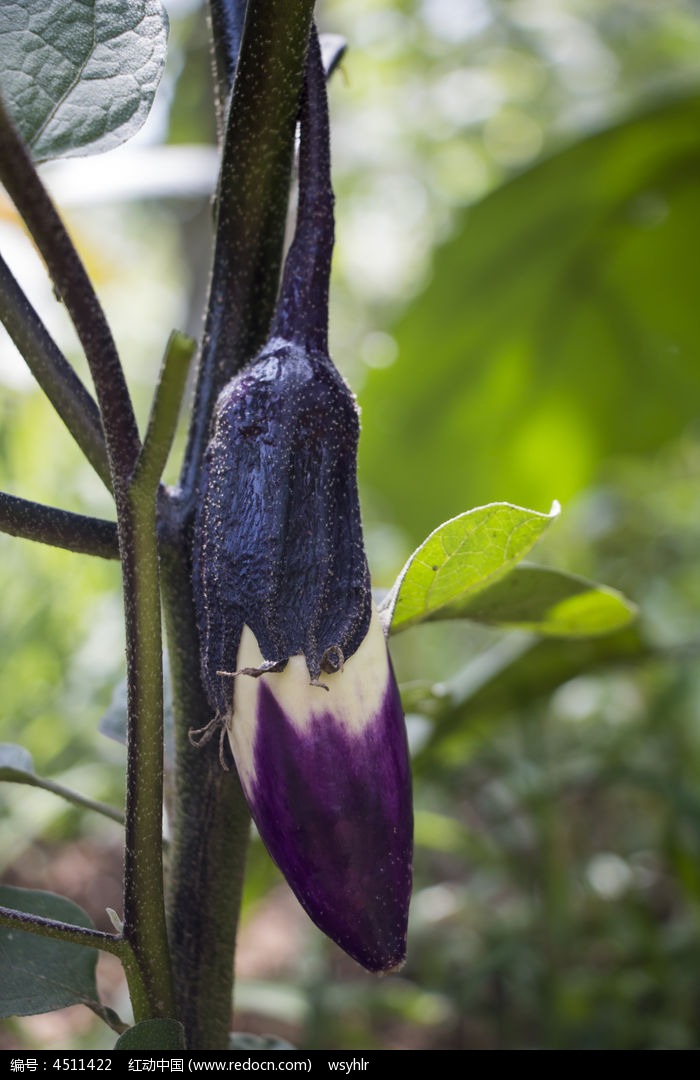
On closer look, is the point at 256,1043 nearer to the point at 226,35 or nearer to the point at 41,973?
the point at 41,973

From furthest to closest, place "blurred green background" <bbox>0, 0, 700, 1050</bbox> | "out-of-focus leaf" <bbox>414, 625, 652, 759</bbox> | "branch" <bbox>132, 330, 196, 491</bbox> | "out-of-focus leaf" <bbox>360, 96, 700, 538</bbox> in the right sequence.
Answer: "out-of-focus leaf" <bbox>360, 96, 700, 538</bbox> → "blurred green background" <bbox>0, 0, 700, 1050</bbox> → "out-of-focus leaf" <bbox>414, 625, 652, 759</bbox> → "branch" <bbox>132, 330, 196, 491</bbox>

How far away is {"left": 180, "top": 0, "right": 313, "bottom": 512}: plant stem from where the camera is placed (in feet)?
0.80

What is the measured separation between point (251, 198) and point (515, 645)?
0.53m

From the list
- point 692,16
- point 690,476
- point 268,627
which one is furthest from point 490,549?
point 692,16

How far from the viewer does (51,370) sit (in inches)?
9.6

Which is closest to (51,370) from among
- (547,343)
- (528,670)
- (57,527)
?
(57,527)

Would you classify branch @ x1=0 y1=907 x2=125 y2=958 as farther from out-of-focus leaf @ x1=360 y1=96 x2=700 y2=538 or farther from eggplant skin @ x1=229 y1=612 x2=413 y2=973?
out-of-focus leaf @ x1=360 y1=96 x2=700 y2=538

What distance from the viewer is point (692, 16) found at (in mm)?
2785

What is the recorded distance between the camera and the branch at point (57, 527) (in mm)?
242

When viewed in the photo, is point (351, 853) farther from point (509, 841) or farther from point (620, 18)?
point (620, 18)

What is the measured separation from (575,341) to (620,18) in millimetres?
2602

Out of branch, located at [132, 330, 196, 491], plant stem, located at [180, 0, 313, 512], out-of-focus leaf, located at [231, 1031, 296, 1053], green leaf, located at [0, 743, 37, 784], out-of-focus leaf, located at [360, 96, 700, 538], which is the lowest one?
out-of-focus leaf, located at [231, 1031, 296, 1053]

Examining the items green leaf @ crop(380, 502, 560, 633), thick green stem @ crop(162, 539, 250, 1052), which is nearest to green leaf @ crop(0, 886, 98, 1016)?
thick green stem @ crop(162, 539, 250, 1052)

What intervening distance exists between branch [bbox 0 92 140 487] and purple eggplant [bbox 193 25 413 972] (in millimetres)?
23
